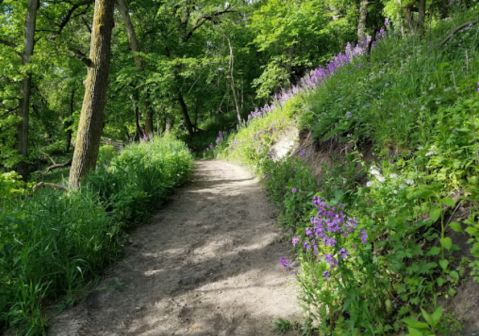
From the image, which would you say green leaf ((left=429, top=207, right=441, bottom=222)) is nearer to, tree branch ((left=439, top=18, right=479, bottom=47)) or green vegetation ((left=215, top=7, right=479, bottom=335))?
green vegetation ((left=215, top=7, right=479, bottom=335))

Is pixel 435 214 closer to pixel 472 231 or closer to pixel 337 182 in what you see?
pixel 472 231

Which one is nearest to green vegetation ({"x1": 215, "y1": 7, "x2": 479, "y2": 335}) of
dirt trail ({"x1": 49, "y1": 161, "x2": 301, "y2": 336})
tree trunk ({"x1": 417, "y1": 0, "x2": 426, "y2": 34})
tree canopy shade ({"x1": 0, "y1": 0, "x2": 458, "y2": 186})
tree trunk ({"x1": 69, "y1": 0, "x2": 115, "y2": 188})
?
tree trunk ({"x1": 417, "y1": 0, "x2": 426, "y2": 34})

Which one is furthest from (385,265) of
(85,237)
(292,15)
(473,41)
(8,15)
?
(8,15)

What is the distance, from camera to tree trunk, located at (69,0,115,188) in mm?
5395

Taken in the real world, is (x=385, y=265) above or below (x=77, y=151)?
below

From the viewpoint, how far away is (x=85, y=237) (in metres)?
3.28

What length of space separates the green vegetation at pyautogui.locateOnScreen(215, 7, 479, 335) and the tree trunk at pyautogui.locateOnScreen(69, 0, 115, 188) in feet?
12.5

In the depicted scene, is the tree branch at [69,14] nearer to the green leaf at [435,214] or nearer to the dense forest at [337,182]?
the dense forest at [337,182]

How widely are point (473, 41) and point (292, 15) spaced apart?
9217mm

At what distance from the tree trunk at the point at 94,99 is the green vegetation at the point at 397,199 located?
3.82 metres

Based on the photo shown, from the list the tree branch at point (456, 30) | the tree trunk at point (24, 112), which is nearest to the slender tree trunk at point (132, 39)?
the tree trunk at point (24, 112)

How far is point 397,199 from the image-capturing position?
7.31ft

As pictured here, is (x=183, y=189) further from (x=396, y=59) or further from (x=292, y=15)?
(x=292, y=15)

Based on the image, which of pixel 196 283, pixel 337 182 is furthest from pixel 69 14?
pixel 337 182
